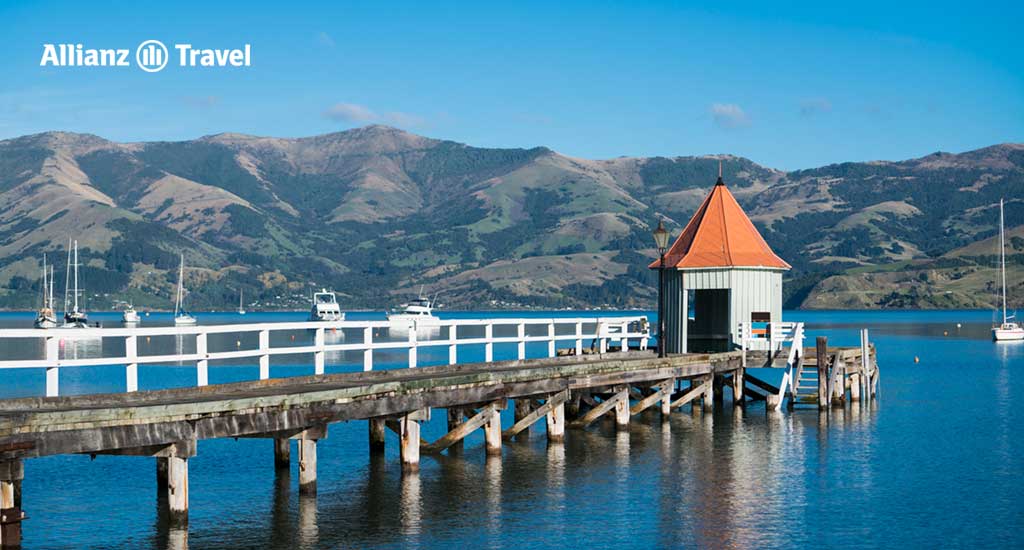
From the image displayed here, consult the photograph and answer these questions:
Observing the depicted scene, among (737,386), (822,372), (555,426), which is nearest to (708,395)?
(737,386)

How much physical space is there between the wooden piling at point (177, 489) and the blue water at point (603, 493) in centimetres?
41

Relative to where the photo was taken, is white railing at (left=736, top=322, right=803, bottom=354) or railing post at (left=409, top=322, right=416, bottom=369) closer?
railing post at (left=409, top=322, right=416, bottom=369)

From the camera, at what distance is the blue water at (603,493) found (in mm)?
25078

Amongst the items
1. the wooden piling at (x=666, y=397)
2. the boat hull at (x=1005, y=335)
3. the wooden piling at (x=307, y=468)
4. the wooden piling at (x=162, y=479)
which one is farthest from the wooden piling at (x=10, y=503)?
the boat hull at (x=1005, y=335)

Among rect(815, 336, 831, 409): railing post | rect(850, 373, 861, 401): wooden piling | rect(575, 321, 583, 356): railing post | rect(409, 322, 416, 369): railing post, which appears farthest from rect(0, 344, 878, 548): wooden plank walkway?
rect(850, 373, 861, 401): wooden piling

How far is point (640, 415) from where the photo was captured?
4553 centimetres

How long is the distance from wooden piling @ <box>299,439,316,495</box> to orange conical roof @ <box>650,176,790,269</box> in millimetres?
21616

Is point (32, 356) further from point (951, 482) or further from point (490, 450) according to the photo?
point (951, 482)

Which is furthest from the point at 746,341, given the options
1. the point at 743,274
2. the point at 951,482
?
the point at 951,482

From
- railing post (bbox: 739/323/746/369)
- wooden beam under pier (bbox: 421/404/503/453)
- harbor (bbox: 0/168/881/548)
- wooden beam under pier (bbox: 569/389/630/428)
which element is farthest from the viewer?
railing post (bbox: 739/323/746/369)

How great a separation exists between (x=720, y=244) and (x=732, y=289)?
1924mm

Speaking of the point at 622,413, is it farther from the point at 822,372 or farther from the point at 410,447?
the point at 410,447

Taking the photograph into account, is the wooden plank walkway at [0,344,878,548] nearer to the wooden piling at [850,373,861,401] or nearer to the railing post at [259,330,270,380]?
the railing post at [259,330,270,380]

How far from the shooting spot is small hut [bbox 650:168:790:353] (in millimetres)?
46688
